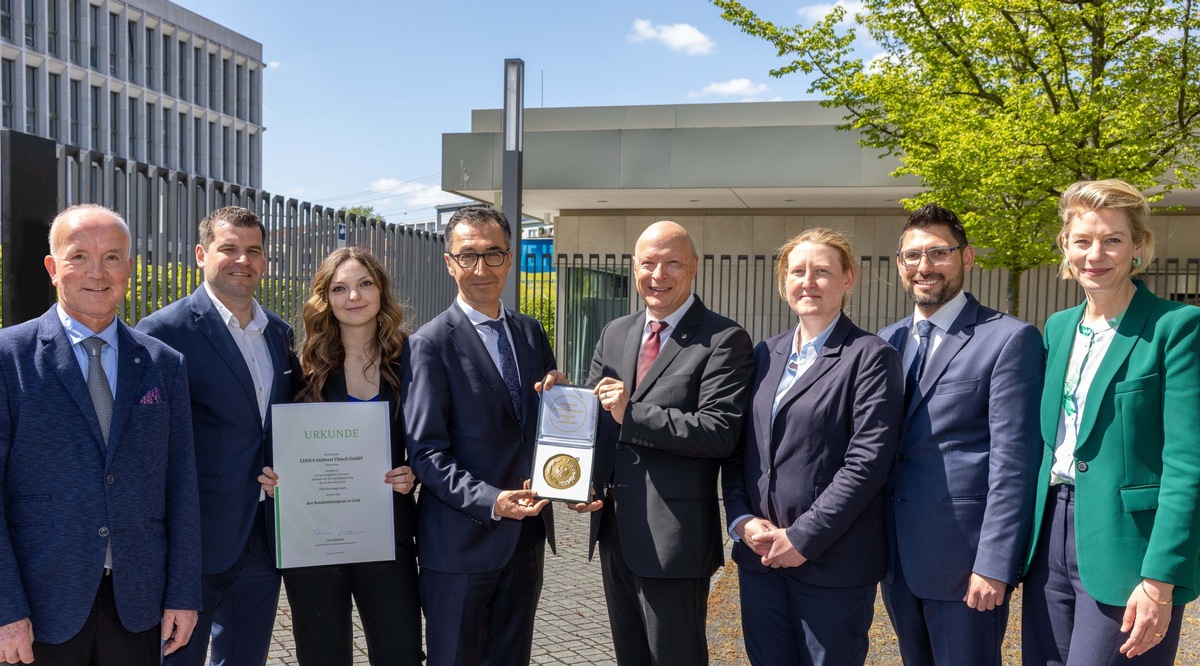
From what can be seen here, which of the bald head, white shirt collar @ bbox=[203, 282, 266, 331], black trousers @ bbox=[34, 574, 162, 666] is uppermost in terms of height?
the bald head

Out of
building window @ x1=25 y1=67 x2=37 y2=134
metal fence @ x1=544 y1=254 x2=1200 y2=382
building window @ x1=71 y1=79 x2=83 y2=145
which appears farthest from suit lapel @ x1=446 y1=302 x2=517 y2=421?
building window @ x1=71 y1=79 x2=83 y2=145

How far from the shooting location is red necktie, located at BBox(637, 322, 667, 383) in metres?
3.90

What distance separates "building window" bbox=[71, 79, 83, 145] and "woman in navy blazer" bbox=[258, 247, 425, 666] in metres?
62.1

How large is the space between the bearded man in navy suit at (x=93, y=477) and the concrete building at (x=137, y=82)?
155ft

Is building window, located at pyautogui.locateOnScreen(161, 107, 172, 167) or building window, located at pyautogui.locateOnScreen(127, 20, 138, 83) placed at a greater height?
building window, located at pyautogui.locateOnScreen(127, 20, 138, 83)

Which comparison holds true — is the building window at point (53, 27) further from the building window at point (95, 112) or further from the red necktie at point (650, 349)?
the red necktie at point (650, 349)

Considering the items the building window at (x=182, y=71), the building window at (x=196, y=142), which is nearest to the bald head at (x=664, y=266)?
the building window at (x=196, y=142)

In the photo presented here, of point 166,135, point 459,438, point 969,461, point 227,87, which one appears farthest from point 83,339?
point 227,87

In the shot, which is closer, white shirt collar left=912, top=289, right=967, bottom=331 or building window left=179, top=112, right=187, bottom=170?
white shirt collar left=912, top=289, right=967, bottom=331

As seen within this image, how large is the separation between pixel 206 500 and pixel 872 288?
58.2 feet

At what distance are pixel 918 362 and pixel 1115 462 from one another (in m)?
0.80

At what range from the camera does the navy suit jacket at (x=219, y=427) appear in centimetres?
368

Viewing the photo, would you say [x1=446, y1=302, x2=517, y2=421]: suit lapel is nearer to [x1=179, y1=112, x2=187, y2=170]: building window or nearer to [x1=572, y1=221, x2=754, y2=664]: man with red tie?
[x1=572, y1=221, x2=754, y2=664]: man with red tie

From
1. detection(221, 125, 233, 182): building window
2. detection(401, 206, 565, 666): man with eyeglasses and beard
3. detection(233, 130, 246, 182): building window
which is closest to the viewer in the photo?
detection(401, 206, 565, 666): man with eyeglasses and beard
